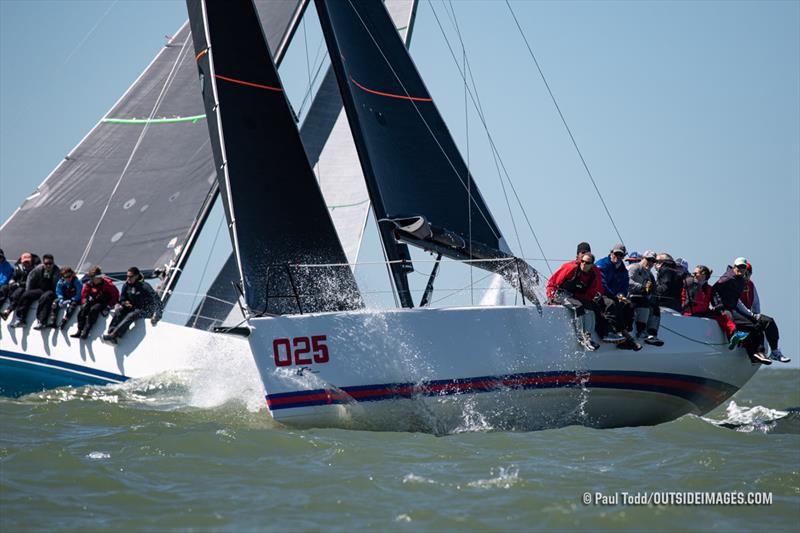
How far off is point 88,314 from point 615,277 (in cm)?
606

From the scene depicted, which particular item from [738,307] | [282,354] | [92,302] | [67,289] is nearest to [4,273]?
[67,289]

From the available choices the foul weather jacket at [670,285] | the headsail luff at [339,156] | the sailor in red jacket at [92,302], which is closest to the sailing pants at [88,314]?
the sailor in red jacket at [92,302]

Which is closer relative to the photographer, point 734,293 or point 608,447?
point 608,447

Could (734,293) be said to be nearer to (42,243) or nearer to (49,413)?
(49,413)

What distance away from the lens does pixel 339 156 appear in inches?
655

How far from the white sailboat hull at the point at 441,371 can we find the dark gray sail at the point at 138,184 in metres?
5.45

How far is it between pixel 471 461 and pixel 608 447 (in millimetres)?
1459

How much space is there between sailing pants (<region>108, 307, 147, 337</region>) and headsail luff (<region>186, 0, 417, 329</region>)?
4055mm

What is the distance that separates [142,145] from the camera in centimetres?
1502

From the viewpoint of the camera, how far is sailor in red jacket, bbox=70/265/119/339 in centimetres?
1252

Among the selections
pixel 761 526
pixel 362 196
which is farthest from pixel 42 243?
pixel 761 526

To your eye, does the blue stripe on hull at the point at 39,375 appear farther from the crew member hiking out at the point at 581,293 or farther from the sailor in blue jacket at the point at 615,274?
the sailor in blue jacket at the point at 615,274

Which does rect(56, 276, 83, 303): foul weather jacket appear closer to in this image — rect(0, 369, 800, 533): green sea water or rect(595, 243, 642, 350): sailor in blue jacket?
rect(0, 369, 800, 533): green sea water

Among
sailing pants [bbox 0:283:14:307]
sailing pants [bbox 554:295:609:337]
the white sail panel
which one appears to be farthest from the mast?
sailing pants [bbox 554:295:609:337]
